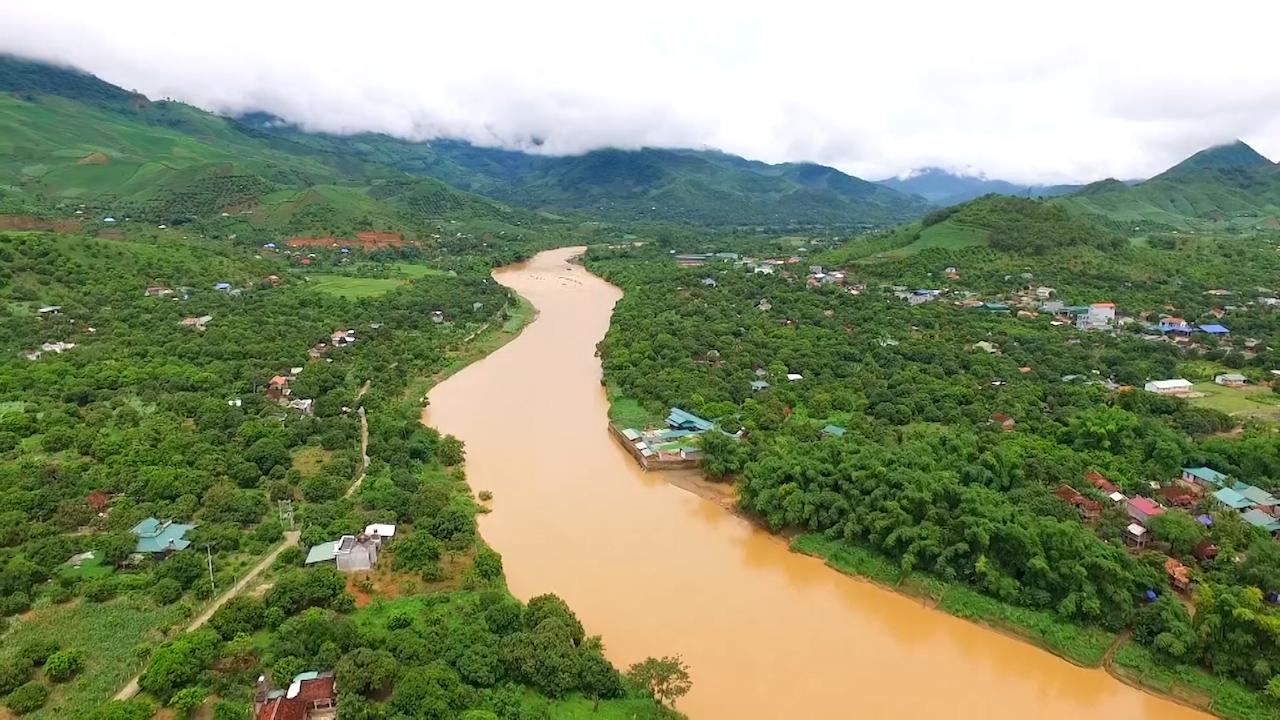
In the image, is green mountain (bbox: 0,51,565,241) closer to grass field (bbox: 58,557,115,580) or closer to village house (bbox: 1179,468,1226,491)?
grass field (bbox: 58,557,115,580)

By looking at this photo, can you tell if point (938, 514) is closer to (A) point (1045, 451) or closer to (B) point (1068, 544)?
(B) point (1068, 544)

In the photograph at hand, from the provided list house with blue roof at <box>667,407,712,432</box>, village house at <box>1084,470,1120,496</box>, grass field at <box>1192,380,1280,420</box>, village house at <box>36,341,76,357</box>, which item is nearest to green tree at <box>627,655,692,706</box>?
house with blue roof at <box>667,407,712,432</box>

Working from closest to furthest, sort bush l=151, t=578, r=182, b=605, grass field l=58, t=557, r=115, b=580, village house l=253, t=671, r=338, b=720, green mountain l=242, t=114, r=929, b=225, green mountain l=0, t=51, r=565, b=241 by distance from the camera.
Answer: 1. village house l=253, t=671, r=338, b=720
2. bush l=151, t=578, r=182, b=605
3. grass field l=58, t=557, r=115, b=580
4. green mountain l=0, t=51, r=565, b=241
5. green mountain l=242, t=114, r=929, b=225

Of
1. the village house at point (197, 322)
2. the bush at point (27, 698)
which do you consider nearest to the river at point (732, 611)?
the bush at point (27, 698)

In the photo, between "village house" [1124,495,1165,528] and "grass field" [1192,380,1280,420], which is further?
"grass field" [1192,380,1280,420]

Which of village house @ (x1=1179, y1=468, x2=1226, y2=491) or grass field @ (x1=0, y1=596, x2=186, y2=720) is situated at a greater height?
village house @ (x1=1179, y1=468, x2=1226, y2=491)

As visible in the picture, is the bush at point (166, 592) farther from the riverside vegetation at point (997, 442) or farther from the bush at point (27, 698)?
the riverside vegetation at point (997, 442)

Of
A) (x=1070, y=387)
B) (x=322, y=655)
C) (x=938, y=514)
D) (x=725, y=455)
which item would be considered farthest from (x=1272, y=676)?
(x=322, y=655)

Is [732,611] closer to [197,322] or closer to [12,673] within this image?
[12,673]
